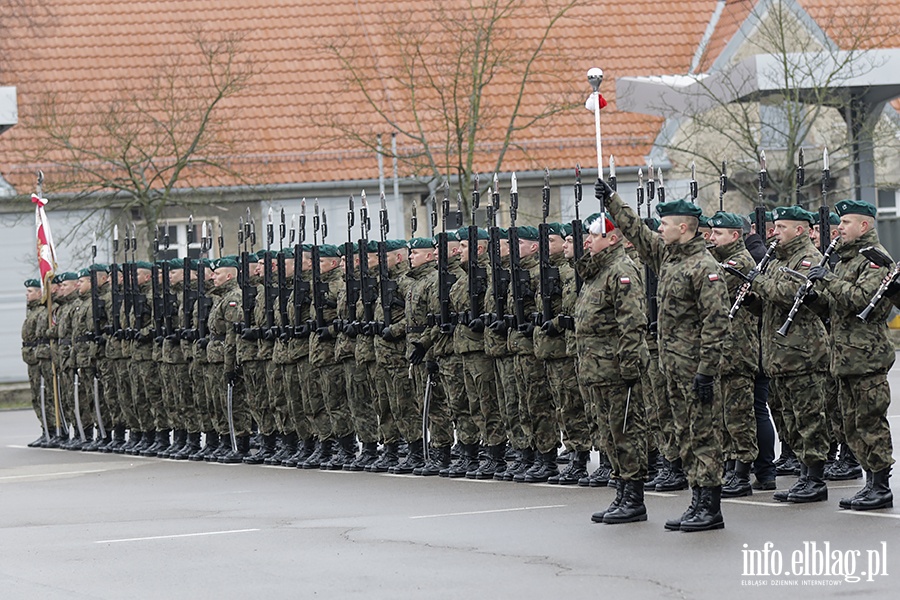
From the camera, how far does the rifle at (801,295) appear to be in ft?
35.4

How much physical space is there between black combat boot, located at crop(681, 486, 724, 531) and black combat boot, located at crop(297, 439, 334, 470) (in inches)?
266

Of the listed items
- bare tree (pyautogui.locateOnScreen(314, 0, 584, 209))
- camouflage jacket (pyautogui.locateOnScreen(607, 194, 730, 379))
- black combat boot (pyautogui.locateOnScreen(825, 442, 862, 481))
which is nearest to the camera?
camouflage jacket (pyautogui.locateOnScreen(607, 194, 730, 379))

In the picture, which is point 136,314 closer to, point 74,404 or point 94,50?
point 74,404

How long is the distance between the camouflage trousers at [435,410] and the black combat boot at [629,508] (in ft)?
13.8

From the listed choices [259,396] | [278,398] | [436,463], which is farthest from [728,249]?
[259,396]

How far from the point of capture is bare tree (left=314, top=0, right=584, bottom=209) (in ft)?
95.0

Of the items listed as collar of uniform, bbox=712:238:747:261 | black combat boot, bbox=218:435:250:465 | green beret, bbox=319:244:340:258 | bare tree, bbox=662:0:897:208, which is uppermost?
bare tree, bbox=662:0:897:208

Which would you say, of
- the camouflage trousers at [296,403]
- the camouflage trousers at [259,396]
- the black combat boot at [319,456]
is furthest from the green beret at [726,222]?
the camouflage trousers at [259,396]

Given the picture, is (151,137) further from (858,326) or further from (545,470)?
(858,326)

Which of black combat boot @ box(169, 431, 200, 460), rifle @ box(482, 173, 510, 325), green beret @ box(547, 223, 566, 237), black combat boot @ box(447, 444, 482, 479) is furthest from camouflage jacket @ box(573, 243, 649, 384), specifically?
black combat boot @ box(169, 431, 200, 460)

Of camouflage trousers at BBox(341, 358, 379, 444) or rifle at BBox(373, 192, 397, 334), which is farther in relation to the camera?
camouflage trousers at BBox(341, 358, 379, 444)

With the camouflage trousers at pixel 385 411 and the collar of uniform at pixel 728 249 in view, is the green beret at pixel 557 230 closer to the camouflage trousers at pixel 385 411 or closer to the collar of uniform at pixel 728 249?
the collar of uniform at pixel 728 249

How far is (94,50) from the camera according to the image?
33.4 metres

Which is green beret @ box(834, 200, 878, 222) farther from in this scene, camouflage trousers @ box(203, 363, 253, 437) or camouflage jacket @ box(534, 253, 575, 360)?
camouflage trousers @ box(203, 363, 253, 437)
